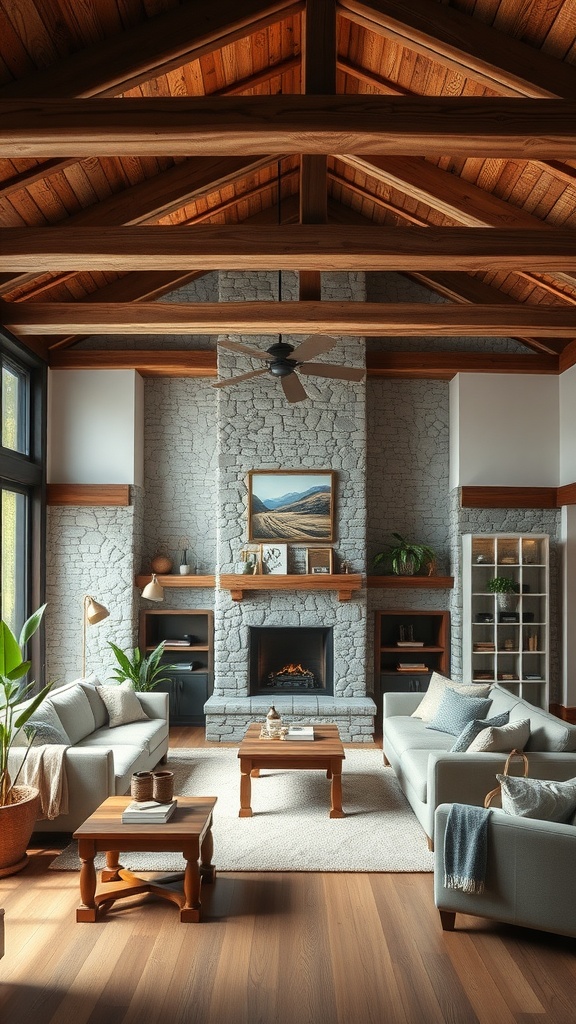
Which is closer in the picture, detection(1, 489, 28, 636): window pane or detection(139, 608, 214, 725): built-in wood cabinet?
detection(1, 489, 28, 636): window pane

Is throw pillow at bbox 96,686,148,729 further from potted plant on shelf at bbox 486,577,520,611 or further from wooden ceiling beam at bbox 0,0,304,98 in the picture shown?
wooden ceiling beam at bbox 0,0,304,98

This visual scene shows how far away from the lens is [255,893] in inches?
174

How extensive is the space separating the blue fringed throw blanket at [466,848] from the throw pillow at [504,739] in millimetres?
987

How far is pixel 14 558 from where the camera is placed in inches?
321

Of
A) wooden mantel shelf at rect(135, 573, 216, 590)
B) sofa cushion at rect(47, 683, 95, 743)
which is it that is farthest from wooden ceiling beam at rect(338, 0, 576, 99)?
wooden mantel shelf at rect(135, 573, 216, 590)

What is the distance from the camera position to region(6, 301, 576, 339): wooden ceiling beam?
23.0 ft

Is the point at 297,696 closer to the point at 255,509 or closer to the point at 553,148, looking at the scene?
the point at 255,509

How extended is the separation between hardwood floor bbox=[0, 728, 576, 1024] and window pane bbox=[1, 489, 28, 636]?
12.2ft

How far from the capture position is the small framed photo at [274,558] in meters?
8.53

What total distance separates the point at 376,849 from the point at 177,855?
4.16ft

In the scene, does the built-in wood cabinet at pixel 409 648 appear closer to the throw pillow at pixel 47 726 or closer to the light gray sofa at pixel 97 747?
the light gray sofa at pixel 97 747

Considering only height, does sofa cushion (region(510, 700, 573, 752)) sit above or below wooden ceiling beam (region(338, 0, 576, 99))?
below

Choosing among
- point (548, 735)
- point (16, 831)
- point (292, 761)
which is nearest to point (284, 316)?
point (292, 761)

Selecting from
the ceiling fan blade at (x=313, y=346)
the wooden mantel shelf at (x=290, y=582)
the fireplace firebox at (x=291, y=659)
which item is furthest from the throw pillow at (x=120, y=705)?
the ceiling fan blade at (x=313, y=346)
